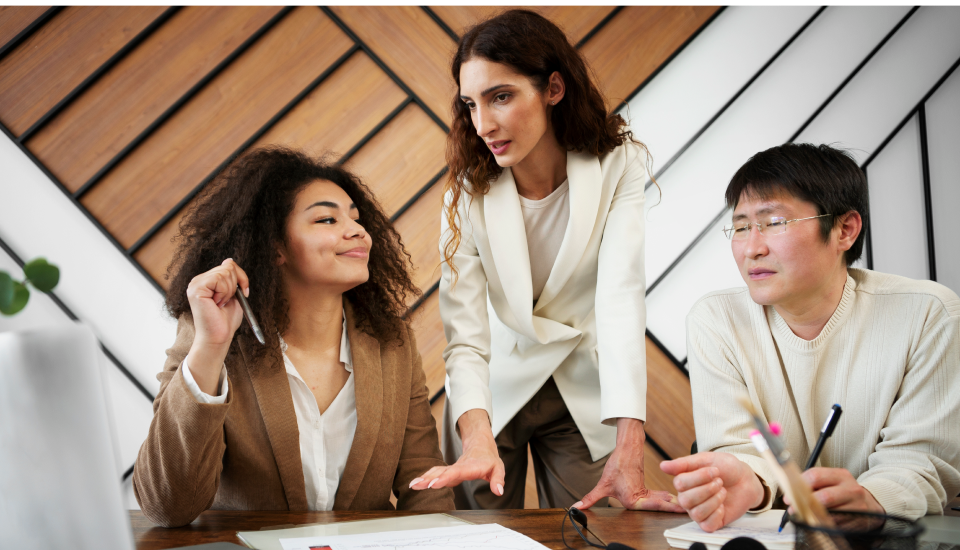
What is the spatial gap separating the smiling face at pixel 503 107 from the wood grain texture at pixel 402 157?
52.8 inches

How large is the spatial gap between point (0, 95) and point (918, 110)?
172 inches

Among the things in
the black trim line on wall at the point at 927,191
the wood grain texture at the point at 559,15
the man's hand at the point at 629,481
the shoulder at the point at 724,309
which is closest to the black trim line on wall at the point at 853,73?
the black trim line on wall at the point at 927,191

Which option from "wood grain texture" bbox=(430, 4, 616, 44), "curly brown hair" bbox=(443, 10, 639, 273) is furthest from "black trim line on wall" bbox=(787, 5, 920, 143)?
"curly brown hair" bbox=(443, 10, 639, 273)

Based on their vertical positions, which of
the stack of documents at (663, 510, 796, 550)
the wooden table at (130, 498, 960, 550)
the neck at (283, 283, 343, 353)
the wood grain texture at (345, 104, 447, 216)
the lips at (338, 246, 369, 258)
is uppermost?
the wood grain texture at (345, 104, 447, 216)

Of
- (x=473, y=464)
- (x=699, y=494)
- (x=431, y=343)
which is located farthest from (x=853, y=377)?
(x=431, y=343)

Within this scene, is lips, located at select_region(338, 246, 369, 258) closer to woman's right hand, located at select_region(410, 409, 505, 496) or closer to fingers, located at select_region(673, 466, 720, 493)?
woman's right hand, located at select_region(410, 409, 505, 496)

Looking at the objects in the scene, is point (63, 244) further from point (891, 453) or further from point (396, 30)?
point (891, 453)

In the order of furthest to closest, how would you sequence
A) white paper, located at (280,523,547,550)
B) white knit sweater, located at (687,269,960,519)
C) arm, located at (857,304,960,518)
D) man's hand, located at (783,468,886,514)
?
white knit sweater, located at (687,269,960,519) < arm, located at (857,304,960,518) < man's hand, located at (783,468,886,514) < white paper, located at (280,523,547,550)

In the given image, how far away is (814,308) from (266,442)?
132 cm

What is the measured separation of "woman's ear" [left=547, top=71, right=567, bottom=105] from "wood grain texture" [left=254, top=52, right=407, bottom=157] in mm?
1452

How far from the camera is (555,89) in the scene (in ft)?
5.99

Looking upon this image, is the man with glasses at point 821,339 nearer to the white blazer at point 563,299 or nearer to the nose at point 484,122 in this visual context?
the white blazer at point 563,299

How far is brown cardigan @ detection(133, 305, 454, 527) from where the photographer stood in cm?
123

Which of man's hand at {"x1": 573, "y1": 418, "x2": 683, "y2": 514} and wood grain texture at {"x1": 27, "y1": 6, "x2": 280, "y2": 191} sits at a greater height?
wood grain texture at {"x1": 27, "y1": 6, "x2": 280, "y2": 191}
